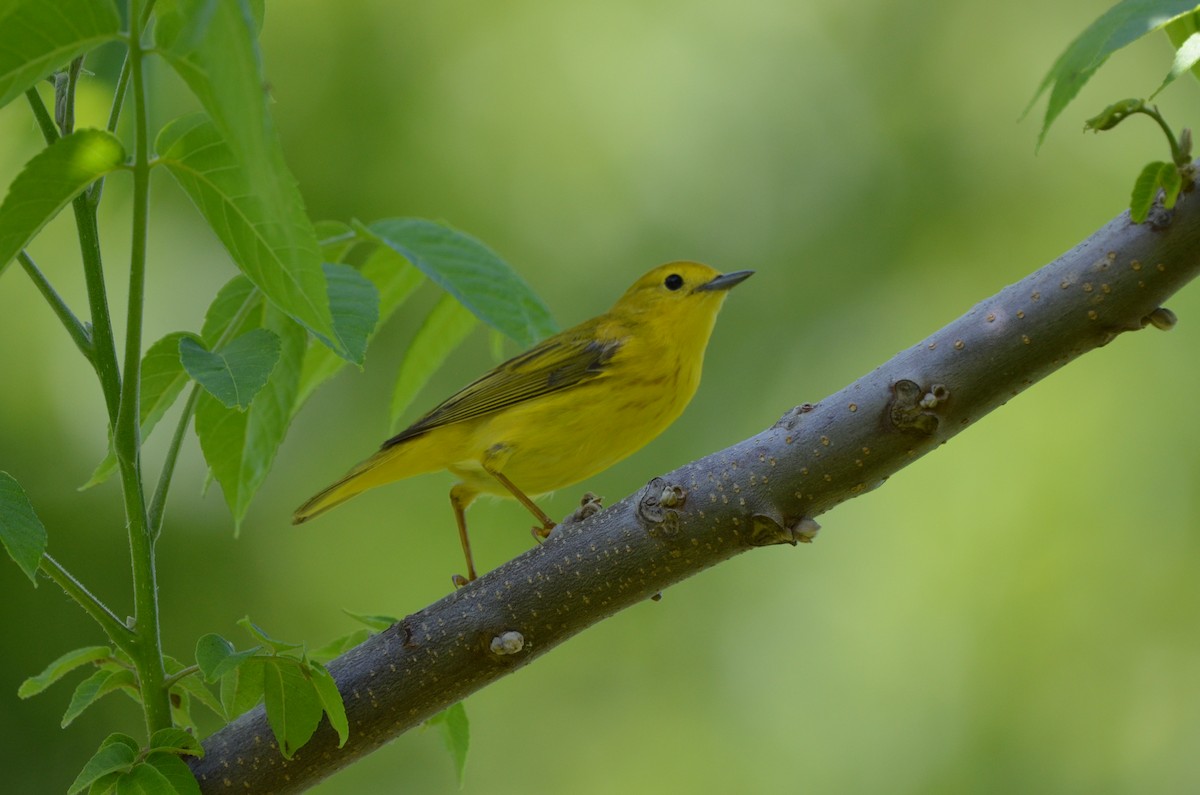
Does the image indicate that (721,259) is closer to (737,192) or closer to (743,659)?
(737,192)

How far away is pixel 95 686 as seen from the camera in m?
2.10

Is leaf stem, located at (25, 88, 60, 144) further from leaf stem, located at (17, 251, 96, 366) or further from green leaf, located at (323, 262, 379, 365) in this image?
green leaf, located at (323, 262, 379, 365)

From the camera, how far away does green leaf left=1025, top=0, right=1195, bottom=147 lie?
64.8 inches

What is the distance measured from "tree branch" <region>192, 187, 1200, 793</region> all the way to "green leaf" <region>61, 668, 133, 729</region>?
20 centimetres

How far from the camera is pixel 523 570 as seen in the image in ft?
7.43

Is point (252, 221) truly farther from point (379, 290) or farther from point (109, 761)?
point (379, 290)

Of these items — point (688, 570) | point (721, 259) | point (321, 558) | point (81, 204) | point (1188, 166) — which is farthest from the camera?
point (721, 259)

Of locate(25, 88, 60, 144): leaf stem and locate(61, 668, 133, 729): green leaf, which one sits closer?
locate(25, 88, 60, 144): leaf stem

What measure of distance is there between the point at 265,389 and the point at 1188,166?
1627 mm

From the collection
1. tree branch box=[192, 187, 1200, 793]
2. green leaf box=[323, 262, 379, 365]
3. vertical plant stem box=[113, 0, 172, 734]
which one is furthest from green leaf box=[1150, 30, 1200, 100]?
vertical plant stem box=[113, 0, 172, 734]

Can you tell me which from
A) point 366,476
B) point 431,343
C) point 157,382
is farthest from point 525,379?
point 157,382

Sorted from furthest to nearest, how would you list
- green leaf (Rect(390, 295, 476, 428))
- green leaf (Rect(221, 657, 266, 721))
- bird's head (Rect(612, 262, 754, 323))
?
bird's head (Rect(612, 262, 754, 323)), green leaf (Rect(390, 295, 476, 428)), green leaf (Rect(221, 657, 266, 721))


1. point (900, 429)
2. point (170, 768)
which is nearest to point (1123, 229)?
point (900, 429)

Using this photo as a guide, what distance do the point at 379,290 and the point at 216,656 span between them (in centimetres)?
103
